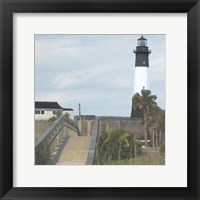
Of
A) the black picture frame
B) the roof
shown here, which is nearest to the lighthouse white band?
the black picture frame

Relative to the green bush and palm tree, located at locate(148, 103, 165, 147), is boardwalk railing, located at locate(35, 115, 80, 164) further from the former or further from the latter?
palm tree, located at locate(148, 103, 165, 147)

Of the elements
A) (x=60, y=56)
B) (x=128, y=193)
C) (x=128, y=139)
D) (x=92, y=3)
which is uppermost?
(x=92, y=3)

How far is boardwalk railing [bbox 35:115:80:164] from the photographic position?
2629 millimetres

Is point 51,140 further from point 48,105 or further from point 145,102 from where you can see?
point 145,102

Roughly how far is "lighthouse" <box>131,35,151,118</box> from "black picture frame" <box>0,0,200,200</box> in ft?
0.36

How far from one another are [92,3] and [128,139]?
434 mm

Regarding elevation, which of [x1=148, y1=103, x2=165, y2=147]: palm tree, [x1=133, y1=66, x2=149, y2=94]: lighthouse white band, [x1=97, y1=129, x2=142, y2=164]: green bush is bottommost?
[x1=97, y1=129, x2=142, y2=164]: green bush

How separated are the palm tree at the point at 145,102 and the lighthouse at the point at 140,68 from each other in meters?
0.01

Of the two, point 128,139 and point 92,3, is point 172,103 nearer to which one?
point 128,139

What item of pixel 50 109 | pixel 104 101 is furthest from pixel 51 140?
pixel 104 101

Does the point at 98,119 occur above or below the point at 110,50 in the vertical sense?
below

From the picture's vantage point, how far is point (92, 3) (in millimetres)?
2605

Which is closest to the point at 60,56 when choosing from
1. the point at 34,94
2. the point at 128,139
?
the point at 34,94

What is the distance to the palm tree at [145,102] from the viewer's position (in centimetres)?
263
